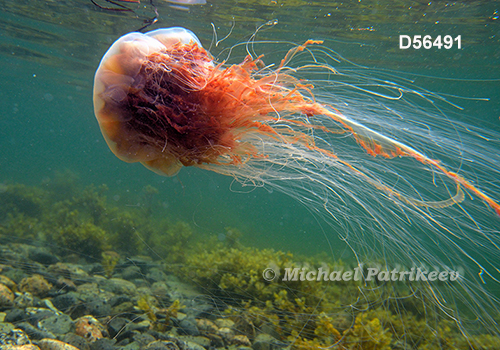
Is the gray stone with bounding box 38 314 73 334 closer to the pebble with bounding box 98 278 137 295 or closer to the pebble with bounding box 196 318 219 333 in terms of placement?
the pebble with bounding box 98 278 137 295

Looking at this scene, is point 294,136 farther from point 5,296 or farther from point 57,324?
point 5,296

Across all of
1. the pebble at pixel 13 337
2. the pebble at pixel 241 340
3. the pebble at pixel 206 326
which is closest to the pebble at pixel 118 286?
the pebble at pixel 206 326

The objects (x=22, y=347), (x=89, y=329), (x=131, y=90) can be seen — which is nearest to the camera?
(x=131, y=90)

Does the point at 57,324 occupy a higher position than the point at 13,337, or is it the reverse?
the point at 13,337

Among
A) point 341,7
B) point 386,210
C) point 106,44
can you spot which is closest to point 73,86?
point 106,44

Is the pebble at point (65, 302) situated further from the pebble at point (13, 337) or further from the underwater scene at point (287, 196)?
the pebble at point (13, 337)

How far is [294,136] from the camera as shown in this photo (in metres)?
2.67

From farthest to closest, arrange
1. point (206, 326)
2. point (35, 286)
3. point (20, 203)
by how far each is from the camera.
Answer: point (20, 203) → point (35, 286) → point (206, 326)

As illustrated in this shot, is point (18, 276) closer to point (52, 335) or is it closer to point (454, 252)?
point (52, 335)

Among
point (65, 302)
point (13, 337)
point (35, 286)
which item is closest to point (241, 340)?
point (13, 337)

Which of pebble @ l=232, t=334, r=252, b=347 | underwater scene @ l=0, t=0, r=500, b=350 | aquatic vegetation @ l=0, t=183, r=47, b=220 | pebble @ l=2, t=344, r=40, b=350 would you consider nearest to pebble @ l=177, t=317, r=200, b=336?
underwater scene @ l=0, t=0, r=500, b=350

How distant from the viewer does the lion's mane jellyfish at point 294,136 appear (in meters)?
2.32

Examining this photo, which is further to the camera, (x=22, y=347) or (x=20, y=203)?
(x=20, y=203)

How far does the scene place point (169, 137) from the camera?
2.41m
